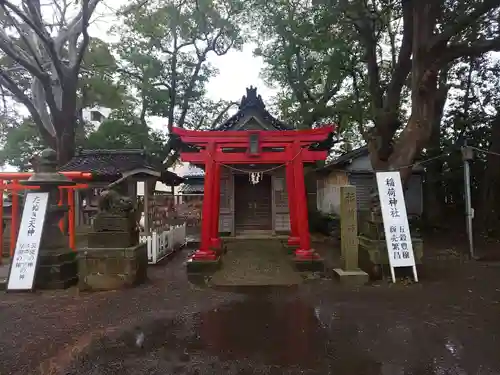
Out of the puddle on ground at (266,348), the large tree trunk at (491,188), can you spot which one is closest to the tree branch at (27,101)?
the puddle on ground at (266,348)

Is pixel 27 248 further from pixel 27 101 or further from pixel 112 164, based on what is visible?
pixel 27 101

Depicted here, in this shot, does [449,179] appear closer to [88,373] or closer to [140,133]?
[140,133]

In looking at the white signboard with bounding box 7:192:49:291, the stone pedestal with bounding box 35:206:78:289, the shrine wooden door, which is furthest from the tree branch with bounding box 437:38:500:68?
the white signboard with bounding box 7:192:49:291

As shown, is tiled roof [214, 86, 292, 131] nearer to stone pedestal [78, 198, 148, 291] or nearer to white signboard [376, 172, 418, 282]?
white signboard [376, 172, 418, 282]

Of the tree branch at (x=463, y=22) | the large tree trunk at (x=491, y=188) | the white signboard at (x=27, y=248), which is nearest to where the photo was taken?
the white signboard at (x=27, y=248)

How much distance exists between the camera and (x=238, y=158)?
32.9ft

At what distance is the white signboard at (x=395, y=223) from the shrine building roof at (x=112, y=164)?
27.3 ft

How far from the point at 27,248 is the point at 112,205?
6.65 ft

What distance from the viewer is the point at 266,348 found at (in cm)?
475

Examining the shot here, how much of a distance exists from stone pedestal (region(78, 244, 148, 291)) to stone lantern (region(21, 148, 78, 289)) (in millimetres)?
495

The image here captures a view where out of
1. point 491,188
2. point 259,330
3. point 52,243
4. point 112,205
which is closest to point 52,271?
point 52,243

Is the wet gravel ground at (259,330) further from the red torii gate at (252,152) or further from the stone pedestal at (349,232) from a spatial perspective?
the red torii gate at (252,152)

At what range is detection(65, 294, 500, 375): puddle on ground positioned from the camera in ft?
13.8

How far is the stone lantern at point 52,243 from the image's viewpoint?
8070 millimetres
